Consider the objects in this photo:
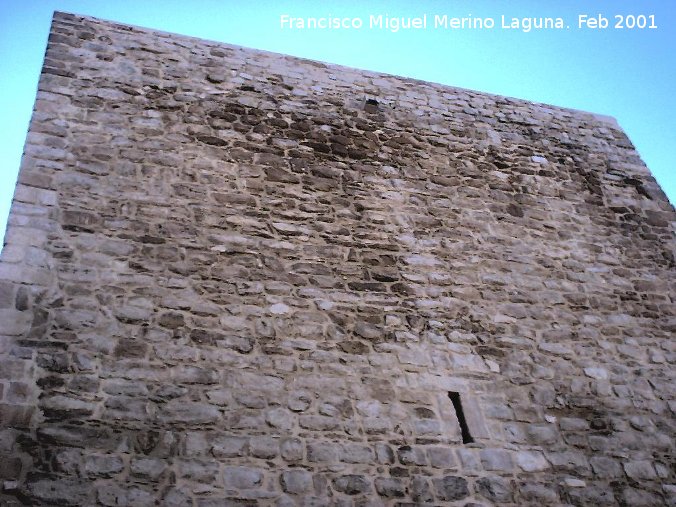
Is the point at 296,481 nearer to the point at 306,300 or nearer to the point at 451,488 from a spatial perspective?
the point at 451,488

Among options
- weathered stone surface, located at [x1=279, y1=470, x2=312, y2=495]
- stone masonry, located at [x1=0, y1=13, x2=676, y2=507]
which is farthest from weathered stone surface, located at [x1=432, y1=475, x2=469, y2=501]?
weathered stone surface, located at [x1=279, y1=470, x2=312, y2=495]

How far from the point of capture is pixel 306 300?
3.76m

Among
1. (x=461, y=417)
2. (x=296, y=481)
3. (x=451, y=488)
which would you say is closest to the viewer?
(x=296, y=481)

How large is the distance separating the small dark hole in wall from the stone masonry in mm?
15

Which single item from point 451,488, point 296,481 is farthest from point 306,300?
point 451,488

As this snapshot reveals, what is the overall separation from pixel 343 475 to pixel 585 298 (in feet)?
9.30

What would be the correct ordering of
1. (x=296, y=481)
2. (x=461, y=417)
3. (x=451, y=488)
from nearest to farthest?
(x=296, y=481), (x=451, y=488), (x=461, y=417)

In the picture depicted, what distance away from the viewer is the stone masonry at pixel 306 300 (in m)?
2.97

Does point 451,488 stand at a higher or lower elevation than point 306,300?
lower

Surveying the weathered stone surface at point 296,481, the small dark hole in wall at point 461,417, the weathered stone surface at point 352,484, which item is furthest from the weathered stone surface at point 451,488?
the weathered stone surface at point 296,481

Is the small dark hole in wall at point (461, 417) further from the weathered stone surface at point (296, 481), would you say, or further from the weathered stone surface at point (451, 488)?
the weathered stone surface at point (296, 481)

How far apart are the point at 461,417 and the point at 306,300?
141 cm

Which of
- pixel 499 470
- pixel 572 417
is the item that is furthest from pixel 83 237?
pixel 572 417

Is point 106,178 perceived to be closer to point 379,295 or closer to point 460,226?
point 379,295
